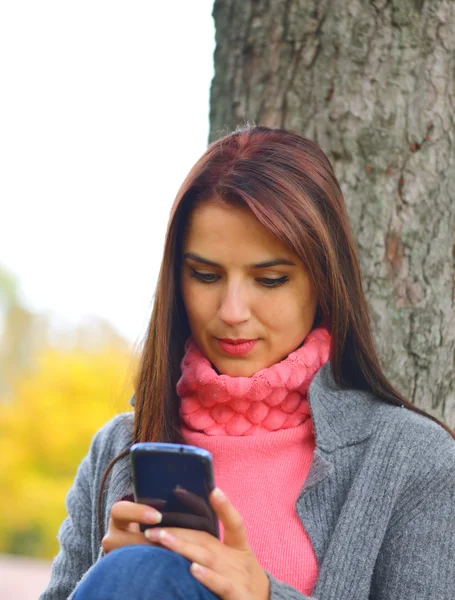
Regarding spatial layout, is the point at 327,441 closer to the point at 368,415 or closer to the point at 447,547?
the point at 368,415

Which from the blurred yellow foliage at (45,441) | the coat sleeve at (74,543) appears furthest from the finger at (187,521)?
the blurred yellow foliage at (45,441)

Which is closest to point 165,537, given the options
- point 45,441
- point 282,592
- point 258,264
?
point 282,592

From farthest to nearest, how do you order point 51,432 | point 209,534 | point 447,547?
point 51,432
point 447,547
point 209,534

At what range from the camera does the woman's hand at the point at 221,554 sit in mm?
1718

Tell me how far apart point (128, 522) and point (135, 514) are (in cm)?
5

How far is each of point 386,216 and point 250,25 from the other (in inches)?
29.6

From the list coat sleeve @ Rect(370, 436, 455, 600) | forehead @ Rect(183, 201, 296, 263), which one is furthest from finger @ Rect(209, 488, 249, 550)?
forehead @ Rect(183, 201, 296, 263)

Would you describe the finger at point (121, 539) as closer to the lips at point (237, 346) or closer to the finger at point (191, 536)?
the finger at point (191, 536)

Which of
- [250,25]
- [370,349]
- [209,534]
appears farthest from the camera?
[250,25]

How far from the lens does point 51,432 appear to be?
1148 cm

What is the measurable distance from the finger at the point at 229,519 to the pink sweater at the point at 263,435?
321mm

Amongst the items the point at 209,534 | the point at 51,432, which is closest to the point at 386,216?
the point at 209,534

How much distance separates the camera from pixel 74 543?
2.42m

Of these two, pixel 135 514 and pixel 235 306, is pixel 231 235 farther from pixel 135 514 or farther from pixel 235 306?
pixel 135 514
